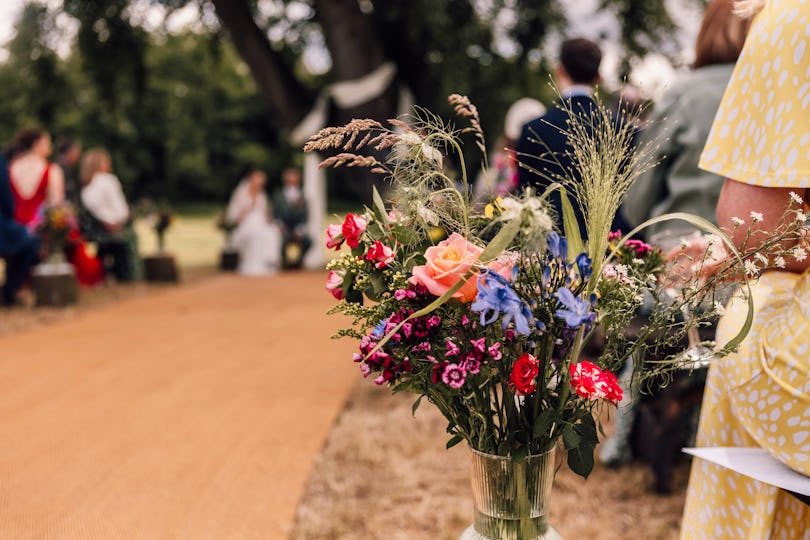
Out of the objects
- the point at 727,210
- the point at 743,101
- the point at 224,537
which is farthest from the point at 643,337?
the point at 224,537

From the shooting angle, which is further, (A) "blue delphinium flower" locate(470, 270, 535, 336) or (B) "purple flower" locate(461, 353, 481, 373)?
(B) "purple flower" locate(461, 353, 481, 373)

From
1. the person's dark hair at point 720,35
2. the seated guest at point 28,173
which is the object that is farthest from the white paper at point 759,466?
the seated guest at point 28,173

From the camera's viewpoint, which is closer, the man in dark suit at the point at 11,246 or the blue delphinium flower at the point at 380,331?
the blue delphinium flower at the point at 380,331

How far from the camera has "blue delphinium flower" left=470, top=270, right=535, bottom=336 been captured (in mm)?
1132

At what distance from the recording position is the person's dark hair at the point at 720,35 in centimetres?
235

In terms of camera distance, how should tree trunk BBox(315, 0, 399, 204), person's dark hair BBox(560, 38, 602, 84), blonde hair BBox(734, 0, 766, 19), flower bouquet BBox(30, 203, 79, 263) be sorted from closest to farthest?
1. blonde hair BBox(734, 0, 766, 19)
2. person's dark hair BBox(560, 38, 602, 84)
3. tree trunk BBox(315, 0, 399, 204)
4. flower bouquet BBox(30, 203, 79, 263)

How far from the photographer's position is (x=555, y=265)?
120 centimetres

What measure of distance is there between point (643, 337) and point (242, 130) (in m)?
32.0

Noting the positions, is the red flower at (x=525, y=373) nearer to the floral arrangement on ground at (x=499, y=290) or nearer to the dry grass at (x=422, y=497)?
the floral arrangement on ground at (x=499, y=290)

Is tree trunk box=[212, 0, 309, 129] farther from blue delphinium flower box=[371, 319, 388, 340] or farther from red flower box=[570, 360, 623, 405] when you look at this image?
red flower box=[570, 360, 623, 405]

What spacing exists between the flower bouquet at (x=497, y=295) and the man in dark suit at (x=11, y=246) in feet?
29.0

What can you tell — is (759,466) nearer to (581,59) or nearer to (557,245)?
(557,245)

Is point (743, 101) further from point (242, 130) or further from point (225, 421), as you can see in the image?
point (242, 130)

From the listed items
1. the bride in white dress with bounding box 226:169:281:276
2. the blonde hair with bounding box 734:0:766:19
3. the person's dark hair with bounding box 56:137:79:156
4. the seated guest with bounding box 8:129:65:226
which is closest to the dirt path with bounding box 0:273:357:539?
the seated guest with bounding box 8:129:65:226
